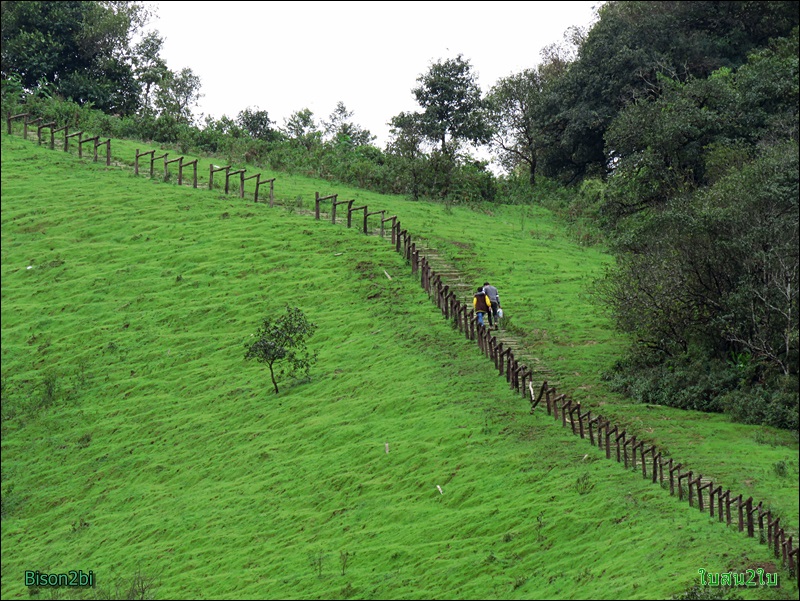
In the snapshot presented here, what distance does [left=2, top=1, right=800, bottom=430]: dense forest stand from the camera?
87.7 feet

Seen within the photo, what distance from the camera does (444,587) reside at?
18.6 meters

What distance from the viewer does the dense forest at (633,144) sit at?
2672 centimetres

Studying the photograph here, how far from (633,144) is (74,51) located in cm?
3638

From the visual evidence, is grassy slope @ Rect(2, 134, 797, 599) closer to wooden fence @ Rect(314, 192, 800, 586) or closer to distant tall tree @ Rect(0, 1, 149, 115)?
wooden fence @ Rect(314, 192, 800, 586)

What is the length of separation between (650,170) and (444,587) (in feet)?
79.2

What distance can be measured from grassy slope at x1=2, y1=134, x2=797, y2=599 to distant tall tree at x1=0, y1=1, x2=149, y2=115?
20.7 m

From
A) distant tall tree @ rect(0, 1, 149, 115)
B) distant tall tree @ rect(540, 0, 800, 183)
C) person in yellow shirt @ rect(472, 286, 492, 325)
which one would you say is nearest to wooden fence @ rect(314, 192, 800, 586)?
person in yellow shirt @ rect(472, 286, 492, 325)

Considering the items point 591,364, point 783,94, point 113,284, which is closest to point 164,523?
point 591,364

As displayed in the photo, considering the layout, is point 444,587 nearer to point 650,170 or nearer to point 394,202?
point 650,170

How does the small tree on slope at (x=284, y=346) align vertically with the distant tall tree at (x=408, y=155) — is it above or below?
below

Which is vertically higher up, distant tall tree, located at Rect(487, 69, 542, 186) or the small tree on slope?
distant tall tree, located at Rect(487, 69, 542, 186)

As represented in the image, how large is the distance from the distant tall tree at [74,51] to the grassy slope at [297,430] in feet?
67.9

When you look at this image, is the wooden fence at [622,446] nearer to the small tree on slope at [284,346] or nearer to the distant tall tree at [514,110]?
the small tree on slope at [284,346]

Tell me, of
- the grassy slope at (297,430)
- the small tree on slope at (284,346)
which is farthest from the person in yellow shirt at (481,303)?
the small tree on slope at (284,346)
